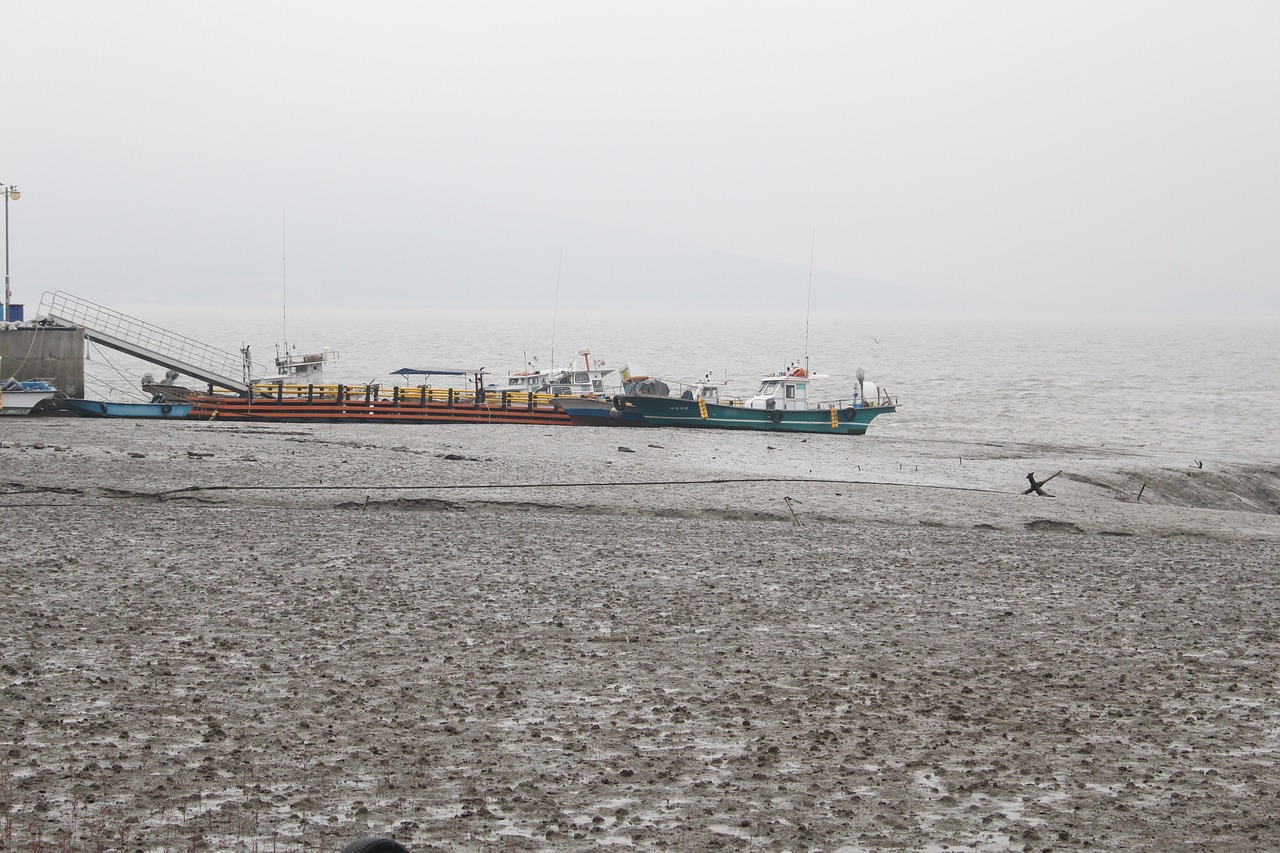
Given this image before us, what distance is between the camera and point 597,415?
139ft

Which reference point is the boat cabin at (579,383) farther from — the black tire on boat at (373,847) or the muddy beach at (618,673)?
the black tire on boat at (373,847)

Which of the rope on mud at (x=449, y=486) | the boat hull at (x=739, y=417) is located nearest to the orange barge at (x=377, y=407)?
the boat hull at (x=739, y=417)

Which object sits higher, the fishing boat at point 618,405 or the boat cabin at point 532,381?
the boat cabin at point 532,381

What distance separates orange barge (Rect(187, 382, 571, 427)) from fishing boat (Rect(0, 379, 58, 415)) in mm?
4627

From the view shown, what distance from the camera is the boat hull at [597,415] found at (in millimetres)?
41750

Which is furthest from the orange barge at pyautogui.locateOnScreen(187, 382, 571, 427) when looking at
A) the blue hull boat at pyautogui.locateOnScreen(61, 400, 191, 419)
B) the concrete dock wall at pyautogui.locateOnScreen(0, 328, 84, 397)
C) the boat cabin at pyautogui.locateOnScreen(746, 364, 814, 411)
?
the boat cabin at pyautogui.locateOnScreen(746, 364, 814, 411)

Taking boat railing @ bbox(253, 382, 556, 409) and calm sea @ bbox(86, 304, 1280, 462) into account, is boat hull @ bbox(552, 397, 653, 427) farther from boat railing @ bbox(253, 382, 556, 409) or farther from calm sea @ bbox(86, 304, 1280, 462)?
calm sea @ bbox(86, 304, 1280, 462)

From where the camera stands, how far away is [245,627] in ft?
33.7

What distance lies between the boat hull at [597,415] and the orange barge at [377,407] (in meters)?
0.38

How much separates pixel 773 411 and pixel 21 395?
23963 millimetres

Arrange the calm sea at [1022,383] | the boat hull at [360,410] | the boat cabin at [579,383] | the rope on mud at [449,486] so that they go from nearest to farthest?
the rope on mud at [449,486] < the boat hull at [360,410] < the boat cabin at [579,383] < the calm sea at [1022,383]

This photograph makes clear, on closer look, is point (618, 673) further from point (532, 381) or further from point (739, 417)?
point (532, 381)

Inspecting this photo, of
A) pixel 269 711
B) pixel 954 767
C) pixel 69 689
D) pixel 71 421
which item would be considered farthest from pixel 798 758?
pixel 71 421

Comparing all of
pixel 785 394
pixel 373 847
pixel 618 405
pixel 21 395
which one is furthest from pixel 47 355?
pixel 373 847
